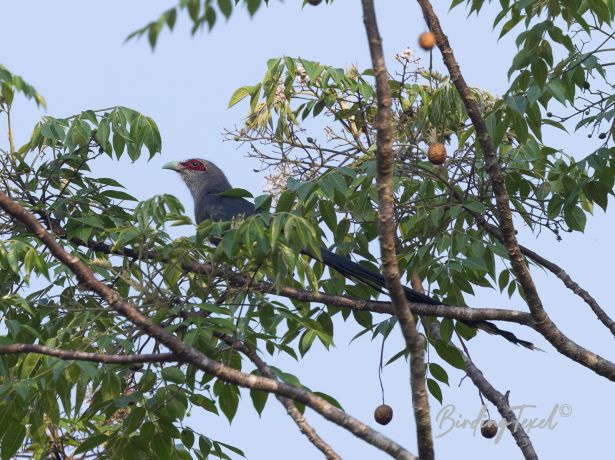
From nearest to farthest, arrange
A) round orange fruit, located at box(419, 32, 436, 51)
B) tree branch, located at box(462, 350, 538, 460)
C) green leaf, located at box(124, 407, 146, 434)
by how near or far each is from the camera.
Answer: round orange fruit, located at box(419, 32, 436, 51), green leaf, located at box(124, 407, 146, 434), tree branch, located at box(462, 350, 538, 460)

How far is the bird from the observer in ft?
15.9

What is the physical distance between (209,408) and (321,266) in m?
1.18

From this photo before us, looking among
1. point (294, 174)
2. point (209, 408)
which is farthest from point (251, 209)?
point (209, 408)

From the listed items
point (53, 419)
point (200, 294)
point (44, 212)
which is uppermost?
point (44, 212)

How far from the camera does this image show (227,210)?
7.83m

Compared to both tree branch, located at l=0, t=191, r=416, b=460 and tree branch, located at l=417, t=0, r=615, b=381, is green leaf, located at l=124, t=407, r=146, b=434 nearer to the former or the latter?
tree branch, located at l=0, t=191, r=416, b=460

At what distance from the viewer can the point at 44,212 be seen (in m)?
5.62

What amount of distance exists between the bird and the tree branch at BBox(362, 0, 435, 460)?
89cm

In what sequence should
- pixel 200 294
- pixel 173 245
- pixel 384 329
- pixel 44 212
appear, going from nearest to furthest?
pixel 173 245
pixel 200 294
pixel 384 329
pixel 44 212

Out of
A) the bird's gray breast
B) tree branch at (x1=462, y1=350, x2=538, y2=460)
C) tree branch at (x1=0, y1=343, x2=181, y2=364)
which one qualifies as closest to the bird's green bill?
the bird's gray breast

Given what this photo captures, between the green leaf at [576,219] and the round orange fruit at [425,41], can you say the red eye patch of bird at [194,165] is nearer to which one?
the green leaf at [576,219]

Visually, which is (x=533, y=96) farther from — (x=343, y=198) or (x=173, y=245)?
(x=173, y=245)

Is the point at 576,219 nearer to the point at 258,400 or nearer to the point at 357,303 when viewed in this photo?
the point at 357,303

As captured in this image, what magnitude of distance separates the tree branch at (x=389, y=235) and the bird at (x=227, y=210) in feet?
2.92
